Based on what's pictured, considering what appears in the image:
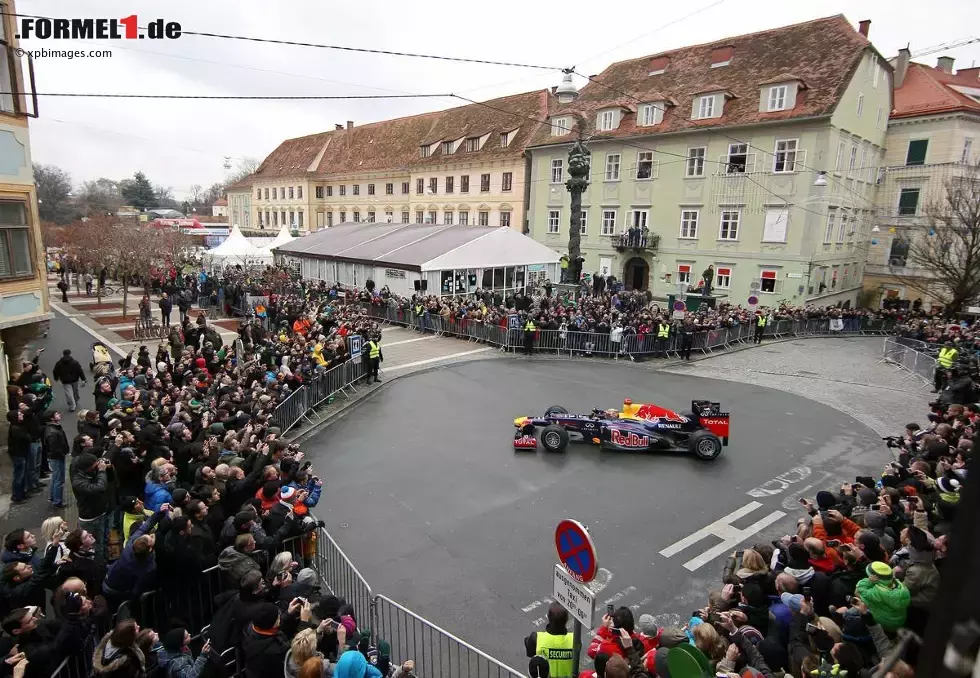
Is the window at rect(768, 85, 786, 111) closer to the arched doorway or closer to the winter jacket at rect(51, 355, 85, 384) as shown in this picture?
the arched doorway

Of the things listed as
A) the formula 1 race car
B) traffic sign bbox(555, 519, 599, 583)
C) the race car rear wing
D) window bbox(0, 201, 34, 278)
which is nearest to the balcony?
the formula 1 race car

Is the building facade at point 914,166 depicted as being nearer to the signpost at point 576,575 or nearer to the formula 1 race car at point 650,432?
the formula 1 race car at point 650,432

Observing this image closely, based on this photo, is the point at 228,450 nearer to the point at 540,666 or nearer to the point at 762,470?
the point at 540,666

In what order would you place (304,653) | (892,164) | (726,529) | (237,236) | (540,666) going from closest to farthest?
(304,653) → (540,666) → (726,529) → (892,164) → (237,236)

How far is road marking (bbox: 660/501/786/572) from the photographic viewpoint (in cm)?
837

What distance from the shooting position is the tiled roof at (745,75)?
28.9 meters

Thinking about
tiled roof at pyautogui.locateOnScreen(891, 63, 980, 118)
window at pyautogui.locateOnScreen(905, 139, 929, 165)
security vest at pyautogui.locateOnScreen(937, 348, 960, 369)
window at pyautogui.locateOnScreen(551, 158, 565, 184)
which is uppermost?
tiled roof at pyautogui.locateOnScreen(891, 63, 980, 118)

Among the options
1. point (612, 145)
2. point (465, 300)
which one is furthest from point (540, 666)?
point (612, 145)

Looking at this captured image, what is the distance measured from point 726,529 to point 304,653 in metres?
7.20

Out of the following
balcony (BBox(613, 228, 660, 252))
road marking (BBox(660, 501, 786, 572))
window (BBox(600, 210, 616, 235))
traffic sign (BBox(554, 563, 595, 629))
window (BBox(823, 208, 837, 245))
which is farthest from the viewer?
window (BBox(600, 210, 616, 235))

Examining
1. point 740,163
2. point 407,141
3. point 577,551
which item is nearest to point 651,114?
point 740,163

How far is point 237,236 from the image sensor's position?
3859 centimetres

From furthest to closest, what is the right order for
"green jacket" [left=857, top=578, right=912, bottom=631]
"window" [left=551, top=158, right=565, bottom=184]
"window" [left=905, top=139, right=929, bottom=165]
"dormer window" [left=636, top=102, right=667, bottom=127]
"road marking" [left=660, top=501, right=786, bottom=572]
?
"window" [left=551, top=158, right=565, bottom=184] < "dormer window" [left=636, top=102, right=667, bottom=127] < "window" [left=905, top=139, right=929, bottom=165] < "road marking" [left=660, top=501, right=786, bottom=572] < "green jacket" [left=857, top=578, right=912, bottom=631]

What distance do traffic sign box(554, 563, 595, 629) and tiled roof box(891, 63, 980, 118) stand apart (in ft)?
133
